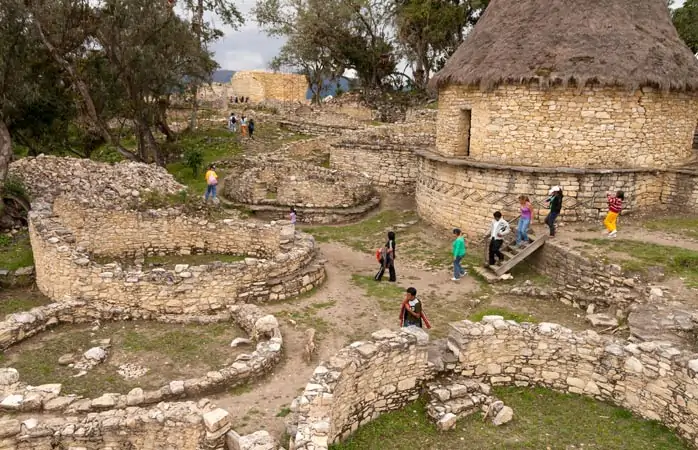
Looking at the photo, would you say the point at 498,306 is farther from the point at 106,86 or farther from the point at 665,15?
the point at 106,86

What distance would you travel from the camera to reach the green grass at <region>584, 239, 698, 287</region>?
10320mm

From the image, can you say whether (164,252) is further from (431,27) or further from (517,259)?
(431,27)

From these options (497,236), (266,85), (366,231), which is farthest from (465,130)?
(266,85)

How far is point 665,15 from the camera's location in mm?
15344

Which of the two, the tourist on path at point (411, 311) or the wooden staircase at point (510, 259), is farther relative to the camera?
the wooden staircase at point (510, 259)

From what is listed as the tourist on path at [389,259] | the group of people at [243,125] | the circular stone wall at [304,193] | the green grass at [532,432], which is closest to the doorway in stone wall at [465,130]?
the circular stone wall at [304,193]

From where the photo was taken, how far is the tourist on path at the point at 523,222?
12.2 m

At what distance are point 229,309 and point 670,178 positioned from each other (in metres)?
12.6

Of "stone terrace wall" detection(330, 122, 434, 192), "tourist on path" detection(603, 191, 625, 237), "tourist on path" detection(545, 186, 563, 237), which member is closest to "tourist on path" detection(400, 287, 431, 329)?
"tourist on path" detection(545, 186, 563, 237)

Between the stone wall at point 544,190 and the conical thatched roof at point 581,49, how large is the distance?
2.34m

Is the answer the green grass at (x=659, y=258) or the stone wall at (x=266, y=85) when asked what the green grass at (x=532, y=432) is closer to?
the green grass at (x=659, y=258)

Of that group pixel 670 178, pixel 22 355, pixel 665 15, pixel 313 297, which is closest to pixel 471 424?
pixel 313 297

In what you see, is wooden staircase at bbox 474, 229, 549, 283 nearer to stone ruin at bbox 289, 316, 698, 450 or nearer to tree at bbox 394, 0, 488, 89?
stone ruin at bbox 289, 316, 698, 450

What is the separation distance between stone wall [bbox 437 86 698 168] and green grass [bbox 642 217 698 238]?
1643mm
